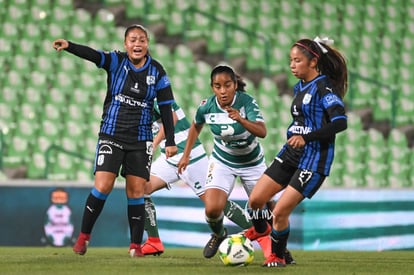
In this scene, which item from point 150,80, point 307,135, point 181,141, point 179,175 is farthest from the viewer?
point 181,141

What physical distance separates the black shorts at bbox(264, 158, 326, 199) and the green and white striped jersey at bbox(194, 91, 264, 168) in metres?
0.74

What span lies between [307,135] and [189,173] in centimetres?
295

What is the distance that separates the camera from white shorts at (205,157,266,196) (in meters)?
9.94

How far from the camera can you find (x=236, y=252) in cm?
854

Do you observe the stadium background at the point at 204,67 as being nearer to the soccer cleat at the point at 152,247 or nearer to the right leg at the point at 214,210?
the soccer cleat at the point at 152,247

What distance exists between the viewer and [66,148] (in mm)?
16359

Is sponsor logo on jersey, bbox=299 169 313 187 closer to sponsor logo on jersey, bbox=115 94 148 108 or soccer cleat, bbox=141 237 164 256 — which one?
sponsor logo on jersey, bbox=115 94 148 108

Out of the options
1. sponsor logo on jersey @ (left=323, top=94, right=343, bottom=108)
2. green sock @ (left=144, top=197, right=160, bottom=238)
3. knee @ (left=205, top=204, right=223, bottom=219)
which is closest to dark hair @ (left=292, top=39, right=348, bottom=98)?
sponsor logo on jersey @ (left=323, top=94, right=343, bottom=108)

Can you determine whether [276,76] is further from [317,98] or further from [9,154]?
[317,98]

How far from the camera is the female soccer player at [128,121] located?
29.9ft

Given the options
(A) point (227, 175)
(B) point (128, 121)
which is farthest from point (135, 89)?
(A) point (227, 175)

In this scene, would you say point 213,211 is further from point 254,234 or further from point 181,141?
point 181,141

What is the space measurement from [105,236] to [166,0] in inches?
249

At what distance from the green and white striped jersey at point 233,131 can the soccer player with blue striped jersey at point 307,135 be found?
2.48 feet
